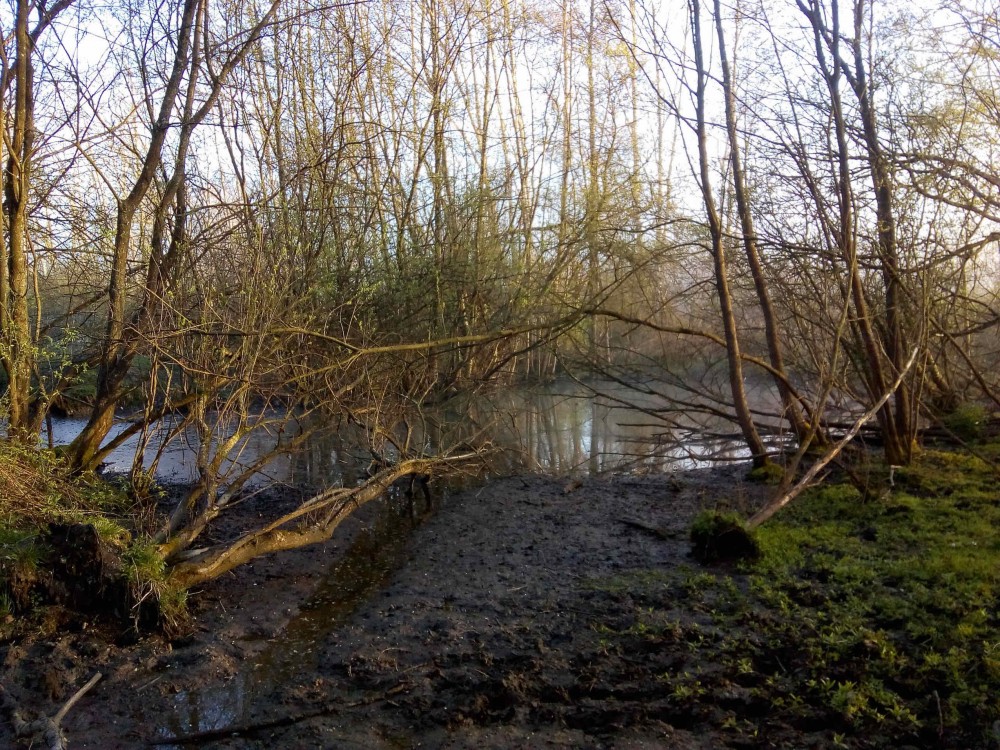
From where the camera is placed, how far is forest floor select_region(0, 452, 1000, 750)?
369cm

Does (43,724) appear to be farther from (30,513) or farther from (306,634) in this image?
(30,513)

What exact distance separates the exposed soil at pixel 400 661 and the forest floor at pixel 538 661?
0.02m

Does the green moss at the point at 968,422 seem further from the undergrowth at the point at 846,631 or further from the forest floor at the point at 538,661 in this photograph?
the forest floor at the point at 538,661

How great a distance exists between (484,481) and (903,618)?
19.3 ft

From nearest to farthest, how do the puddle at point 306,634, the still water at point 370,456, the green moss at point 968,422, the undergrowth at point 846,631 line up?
the undergrowth at point 846,631 < the puddle at point 306,634 < the still water at point 370,456 < the green moss at point 968,422

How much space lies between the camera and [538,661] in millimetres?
4406

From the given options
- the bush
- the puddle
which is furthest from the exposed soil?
the bush

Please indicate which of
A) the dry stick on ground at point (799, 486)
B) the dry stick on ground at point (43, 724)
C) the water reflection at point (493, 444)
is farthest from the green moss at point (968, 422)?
the dry stick on ground at point (43, 724)

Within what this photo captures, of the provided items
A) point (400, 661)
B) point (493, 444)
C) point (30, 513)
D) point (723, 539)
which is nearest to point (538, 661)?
point (400, 661)

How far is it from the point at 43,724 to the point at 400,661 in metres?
1.80

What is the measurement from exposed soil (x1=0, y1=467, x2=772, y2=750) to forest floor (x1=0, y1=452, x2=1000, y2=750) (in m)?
0.02

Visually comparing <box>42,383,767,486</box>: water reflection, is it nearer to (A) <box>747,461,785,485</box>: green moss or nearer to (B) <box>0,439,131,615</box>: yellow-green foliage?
(A) <box>747,461,785,485</box>: green moss

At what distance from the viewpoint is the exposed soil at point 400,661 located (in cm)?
387

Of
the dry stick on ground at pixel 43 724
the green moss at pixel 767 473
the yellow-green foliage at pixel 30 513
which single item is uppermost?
the yellow-green foliage at pixel 30 513
